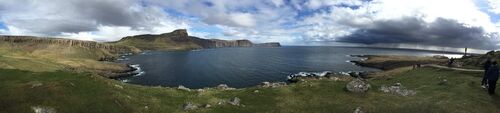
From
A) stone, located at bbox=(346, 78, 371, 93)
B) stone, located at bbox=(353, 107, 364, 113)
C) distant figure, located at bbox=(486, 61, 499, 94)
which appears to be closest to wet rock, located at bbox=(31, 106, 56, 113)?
stone, located at bbox=(353, 107, 364, 113)

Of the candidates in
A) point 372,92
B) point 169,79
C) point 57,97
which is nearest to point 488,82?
point 372,92

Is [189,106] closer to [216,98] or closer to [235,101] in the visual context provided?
[235,101]

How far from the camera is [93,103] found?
3488 cm

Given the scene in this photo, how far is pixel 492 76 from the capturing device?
39219 millimetres

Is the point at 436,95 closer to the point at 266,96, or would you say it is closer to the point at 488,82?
the point at 488,82

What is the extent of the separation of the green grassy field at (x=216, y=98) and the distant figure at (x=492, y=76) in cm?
104

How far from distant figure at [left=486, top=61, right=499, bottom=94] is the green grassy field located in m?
1.04

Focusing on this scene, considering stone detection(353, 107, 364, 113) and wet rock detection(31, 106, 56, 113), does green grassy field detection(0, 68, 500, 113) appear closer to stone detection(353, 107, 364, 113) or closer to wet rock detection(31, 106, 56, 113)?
wet rock detection(31, 106, 56, 113)

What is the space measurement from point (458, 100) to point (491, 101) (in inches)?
117

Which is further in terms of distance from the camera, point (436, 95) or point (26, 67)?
point (26, 67)

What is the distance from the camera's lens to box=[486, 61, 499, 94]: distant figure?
127 ft

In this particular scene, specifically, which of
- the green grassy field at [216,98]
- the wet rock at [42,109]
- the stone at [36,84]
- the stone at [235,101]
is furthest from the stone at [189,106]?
the stone at [36,84]

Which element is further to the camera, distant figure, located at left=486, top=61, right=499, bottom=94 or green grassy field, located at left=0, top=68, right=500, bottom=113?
distant figure, located at left=486, top=61, right=499, bottom=94

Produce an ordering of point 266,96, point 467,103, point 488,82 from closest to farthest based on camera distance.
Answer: point 467,103 < point 488,82 < point 266,96
